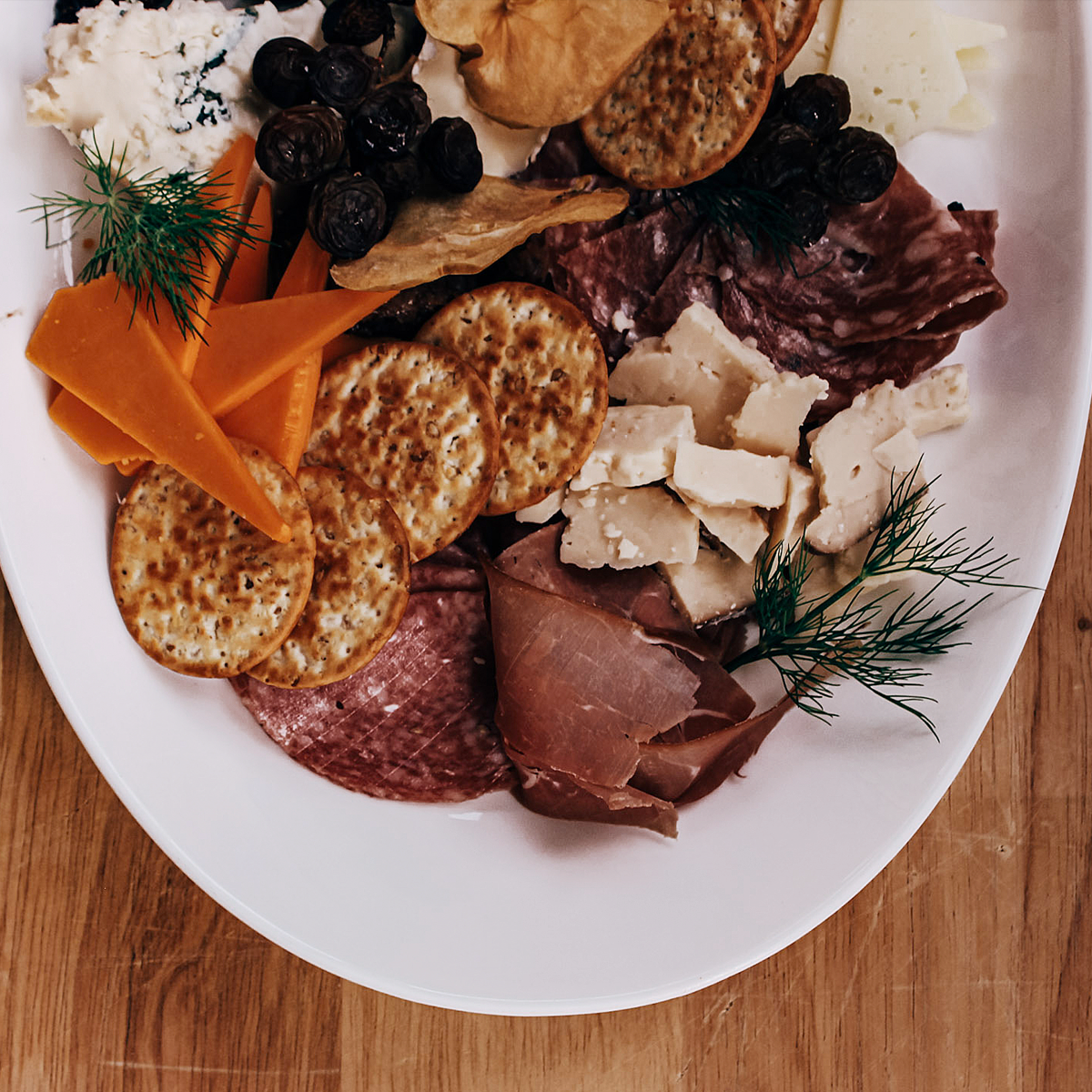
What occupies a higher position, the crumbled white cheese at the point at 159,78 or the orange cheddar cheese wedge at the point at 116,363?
the crumbled white cheese at the point at 159,78

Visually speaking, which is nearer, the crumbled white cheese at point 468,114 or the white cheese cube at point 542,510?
the crumbled white cheese at point 468,114

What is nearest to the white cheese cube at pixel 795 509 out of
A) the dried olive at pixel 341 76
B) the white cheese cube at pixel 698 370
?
the white cheese cube at pixel 698 370

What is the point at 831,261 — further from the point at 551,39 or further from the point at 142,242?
the point at 142,242

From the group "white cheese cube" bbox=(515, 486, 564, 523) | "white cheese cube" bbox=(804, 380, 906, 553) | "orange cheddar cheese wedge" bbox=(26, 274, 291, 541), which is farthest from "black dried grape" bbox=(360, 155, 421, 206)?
"white cheese cube" bbox=(804, 380, 906, 553)

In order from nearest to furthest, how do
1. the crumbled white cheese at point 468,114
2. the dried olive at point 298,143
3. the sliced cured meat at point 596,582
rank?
the dried olive at point 298,143 < the crumbled white cheese at point 468,114 < the sliced cured meat at point 596,582

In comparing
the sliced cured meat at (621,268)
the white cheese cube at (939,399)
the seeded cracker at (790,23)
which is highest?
the seeded cracker at (790,23)

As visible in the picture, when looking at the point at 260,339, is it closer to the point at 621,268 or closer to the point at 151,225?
the point at 151,225

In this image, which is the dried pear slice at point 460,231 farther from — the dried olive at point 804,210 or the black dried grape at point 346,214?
the dried olive at point 804,210
